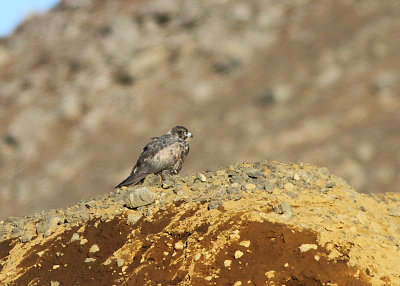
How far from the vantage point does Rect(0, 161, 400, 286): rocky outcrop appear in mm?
8016

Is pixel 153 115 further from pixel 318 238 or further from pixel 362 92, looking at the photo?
pixel 318 238

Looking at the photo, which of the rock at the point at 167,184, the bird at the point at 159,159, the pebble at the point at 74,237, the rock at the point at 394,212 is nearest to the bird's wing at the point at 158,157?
the bird at the point at 159,159

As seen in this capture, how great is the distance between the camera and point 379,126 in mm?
27906

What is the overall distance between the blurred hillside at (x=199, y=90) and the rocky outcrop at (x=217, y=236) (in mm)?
15358

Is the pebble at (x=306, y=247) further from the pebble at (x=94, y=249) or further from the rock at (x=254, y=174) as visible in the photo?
the pebble at (x=94, y=249)

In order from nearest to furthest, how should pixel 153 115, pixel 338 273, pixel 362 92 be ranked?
pixel 338 273 < pixel 362 92 < pixel 153 115

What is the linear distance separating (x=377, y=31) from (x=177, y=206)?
27.9 m

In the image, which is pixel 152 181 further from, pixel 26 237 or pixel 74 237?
pixel 26 237

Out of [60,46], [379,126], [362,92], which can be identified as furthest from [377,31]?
[60,46]

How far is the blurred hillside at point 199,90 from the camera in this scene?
29.5 meters

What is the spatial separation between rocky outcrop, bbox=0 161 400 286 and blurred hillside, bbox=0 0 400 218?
15.4 m

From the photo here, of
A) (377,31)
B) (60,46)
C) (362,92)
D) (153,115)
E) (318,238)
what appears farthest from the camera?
(60,46)

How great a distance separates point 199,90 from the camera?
38000 mm

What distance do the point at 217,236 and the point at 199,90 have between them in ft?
97.8
